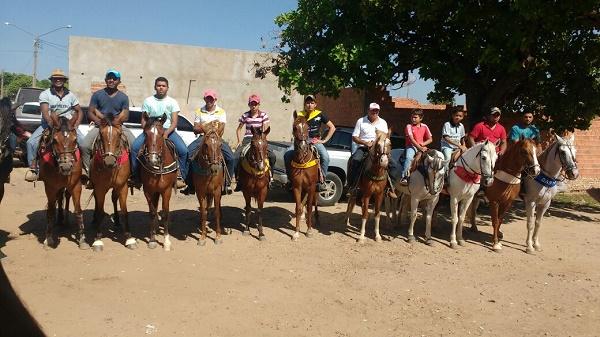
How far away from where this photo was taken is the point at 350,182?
8.76 m

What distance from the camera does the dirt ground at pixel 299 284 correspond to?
496cm

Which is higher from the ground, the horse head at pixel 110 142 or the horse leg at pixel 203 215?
the horse head at pixel 110 142

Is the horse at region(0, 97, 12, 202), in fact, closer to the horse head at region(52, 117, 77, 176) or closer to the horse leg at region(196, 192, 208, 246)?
the horse head at region(52, 117, 77, 176)

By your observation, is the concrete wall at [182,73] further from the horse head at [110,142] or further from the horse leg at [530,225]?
the horse leg at [530,225]

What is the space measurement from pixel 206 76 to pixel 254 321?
17.2 m

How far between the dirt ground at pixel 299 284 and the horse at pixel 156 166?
2.13ft

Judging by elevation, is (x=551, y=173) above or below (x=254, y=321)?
above

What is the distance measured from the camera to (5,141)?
23.5 feet

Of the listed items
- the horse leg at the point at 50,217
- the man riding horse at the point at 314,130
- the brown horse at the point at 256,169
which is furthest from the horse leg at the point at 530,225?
the horse leg at the point at 50,217

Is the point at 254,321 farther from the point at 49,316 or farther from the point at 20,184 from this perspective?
the point at 20,184

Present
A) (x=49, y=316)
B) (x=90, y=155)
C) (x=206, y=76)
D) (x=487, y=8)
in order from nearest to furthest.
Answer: (x=49, y=316), (x=90, y=155), (x=487, y=8), (x=206, y=76)

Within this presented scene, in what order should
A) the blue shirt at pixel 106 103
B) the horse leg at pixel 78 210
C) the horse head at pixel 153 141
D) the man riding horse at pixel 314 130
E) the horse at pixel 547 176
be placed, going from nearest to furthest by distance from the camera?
1. the horse head at pixel 153 141
2. the horse leg at pixel 78 210
3. the blue shirt at pixel 106 103
4. the horse at pixel 547 176
5. the man riding horse at pixel 314 130

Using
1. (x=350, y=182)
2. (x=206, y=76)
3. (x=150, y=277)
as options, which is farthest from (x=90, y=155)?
(x=206, y=76)

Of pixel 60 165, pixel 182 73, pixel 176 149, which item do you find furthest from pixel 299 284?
pixel 182 73
